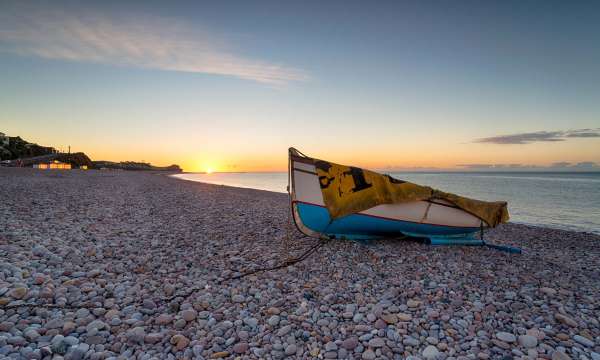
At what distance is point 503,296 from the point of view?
5.18 m

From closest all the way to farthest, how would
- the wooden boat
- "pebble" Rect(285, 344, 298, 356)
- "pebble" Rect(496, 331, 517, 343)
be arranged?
1. "pebble" Rect(285, 344, 298, 356)
2. "pebble" Rect(496, 331, 517, 343)
3. the wooden boat

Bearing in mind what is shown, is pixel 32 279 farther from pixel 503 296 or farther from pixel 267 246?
pixel 503 296

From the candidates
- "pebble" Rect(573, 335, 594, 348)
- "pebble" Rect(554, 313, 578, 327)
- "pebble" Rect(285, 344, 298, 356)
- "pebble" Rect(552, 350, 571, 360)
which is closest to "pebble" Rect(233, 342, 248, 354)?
"pebble" Rect(285, 344, 298, 356)

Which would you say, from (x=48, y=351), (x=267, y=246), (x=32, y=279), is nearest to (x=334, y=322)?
(x=48, y=351)

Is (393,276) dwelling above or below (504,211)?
below

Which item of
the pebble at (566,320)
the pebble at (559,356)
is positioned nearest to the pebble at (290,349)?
the pebble at (559,356)

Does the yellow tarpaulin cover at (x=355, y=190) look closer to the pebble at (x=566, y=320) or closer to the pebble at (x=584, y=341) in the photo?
the pebble at (x=566, y=320)

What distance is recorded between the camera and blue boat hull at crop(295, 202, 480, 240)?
828cm

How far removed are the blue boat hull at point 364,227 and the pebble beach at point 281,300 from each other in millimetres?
372

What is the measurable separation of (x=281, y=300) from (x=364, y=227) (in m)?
4.15

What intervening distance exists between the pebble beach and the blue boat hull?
0.37 m

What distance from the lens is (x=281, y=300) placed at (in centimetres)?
490

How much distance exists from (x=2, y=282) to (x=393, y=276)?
682 cm

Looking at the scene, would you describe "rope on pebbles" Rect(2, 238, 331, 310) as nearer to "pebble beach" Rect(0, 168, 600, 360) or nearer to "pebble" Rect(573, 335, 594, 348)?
"pebble beach" Rect(0, 168, 600, 360)
